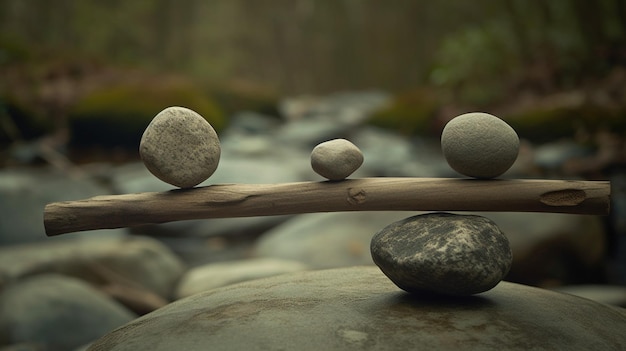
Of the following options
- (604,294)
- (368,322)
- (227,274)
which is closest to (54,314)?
(227,274)

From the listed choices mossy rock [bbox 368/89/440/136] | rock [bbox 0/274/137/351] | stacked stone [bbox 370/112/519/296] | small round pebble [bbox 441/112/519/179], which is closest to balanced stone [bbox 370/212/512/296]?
stacked stone [bbox 370/112/519/296]

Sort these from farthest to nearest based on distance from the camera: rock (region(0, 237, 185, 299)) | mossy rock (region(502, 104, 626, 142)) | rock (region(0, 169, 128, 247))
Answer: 1. mossy rock (region(502, 104, 626, 142))
2. rock (region(0, 169, 128, 247))
3. rock (region(0, 237, 185, 299))

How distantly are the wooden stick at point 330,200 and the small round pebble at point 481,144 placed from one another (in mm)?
82

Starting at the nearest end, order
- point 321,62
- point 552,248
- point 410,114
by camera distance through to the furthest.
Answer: point 552,248
point 410,114
point 321,62

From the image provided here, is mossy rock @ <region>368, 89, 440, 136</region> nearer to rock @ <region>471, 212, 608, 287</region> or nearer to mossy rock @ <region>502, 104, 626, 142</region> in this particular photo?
mossy rock @ <region>502, 104, 626, 142</region>

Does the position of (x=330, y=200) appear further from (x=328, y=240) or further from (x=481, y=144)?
(x=328, y=240)

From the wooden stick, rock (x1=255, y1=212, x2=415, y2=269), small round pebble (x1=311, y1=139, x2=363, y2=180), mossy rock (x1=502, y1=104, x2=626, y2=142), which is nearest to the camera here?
the wooden stick

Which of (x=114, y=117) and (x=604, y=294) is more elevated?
(x=114, y=117)

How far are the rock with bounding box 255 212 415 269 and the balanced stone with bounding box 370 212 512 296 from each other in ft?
8.14

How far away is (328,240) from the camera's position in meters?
4.95

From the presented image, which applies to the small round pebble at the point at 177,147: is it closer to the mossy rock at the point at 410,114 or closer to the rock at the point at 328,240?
the rock at the point at 328,240

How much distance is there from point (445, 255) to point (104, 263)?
3.20m

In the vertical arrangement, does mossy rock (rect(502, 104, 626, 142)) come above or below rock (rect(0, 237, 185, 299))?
above

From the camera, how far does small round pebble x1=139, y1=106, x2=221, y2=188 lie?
2.26m
